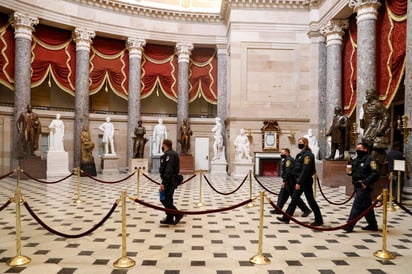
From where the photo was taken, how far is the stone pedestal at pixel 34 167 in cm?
1394

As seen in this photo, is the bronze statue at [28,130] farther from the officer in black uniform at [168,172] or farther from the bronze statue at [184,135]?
the officer in black uniform at [168,172]

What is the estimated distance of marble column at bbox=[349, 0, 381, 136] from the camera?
40.5 feet

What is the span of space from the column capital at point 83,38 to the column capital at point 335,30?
11670 millimetres

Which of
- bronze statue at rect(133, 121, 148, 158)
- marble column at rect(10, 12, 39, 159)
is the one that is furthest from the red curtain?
bronze statue at rect(133, 121, 148, 158)

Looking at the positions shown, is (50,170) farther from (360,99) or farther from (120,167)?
(360,99)

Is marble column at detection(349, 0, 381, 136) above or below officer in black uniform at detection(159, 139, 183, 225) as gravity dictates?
above

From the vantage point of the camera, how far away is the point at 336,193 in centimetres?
1110

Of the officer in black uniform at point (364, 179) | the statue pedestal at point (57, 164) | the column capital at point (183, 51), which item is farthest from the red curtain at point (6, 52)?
the officer in black uniform at point (364, 179)

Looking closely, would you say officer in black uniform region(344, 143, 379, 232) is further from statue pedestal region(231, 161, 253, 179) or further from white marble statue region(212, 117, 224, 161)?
white marble statue region(212, 117, 224, 161)

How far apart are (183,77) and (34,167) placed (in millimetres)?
9470

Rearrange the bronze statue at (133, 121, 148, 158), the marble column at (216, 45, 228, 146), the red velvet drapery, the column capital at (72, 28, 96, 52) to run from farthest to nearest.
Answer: the marble column at (216, 45, 228, 146) < the column capital at (72, 28, 96, 52) < the bronze statue at (133, 121, 148, 158) < the red velvet drapery

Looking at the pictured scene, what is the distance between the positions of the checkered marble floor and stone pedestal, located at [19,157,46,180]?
579cm

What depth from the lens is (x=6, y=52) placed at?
620 inches

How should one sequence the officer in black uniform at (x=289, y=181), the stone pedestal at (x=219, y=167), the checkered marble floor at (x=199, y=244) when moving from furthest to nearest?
the stone pedestal at (x=219, y=167), the officer in black uniform at (x=289, y=181), the checkered marble floor at (x=199, y=244)
